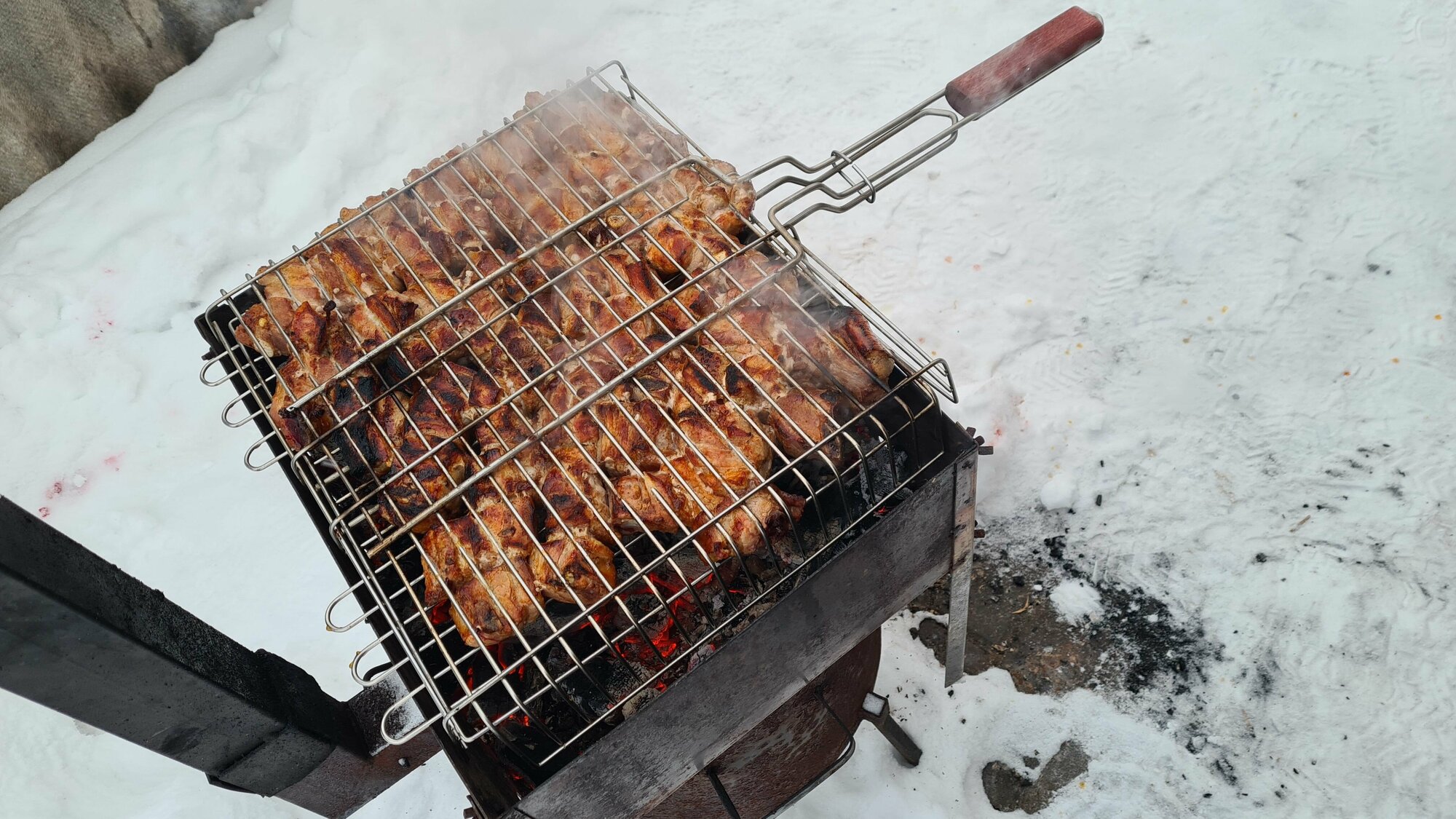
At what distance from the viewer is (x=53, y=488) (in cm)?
559

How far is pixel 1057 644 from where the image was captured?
14.2ft

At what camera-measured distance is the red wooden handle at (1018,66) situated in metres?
2.99

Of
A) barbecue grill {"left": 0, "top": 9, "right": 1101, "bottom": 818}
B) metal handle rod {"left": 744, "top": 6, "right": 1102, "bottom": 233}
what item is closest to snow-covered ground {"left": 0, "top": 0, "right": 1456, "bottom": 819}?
barbecue grill {"left": 0, "top": 9, "right": 1101, "bottom": 818}

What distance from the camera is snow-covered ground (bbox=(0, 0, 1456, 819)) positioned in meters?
4.06

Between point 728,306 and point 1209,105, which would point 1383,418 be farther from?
point 728,306

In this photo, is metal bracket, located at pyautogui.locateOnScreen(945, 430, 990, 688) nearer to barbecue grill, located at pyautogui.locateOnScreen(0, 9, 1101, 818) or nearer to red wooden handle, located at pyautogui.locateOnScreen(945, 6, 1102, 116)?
barbecue grill, located at pyautogui.locateOnScreen(0, 9, 1101, 818)

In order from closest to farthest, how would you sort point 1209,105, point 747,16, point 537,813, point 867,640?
point 537,813 < point 867,640 < point 1209,105 < point 747,16

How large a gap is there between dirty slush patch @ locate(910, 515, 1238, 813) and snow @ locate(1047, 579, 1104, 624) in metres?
0.02

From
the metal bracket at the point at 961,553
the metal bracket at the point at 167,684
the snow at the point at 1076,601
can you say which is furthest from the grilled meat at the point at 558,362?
the snow at the point at 1076,601

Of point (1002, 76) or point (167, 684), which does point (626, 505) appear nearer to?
point (167, 684)

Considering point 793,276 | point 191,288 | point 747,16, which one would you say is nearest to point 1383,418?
point 793,276

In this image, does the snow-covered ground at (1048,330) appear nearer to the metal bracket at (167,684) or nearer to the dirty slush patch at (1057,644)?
the dirty slush patch at (1057,644)

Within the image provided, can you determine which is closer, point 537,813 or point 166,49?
point 537,813

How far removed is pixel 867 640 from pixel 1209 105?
4.32 meters
